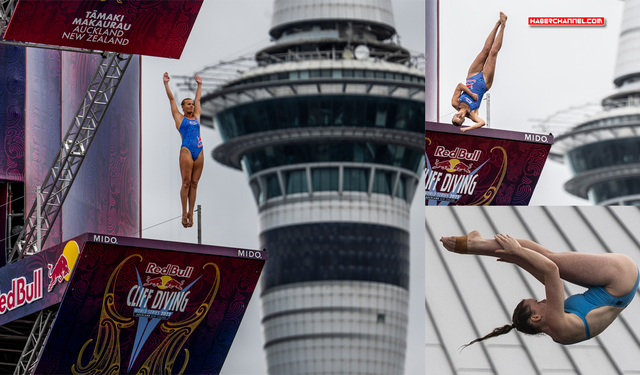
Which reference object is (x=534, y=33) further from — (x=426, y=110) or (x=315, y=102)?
(x=315, y=102)

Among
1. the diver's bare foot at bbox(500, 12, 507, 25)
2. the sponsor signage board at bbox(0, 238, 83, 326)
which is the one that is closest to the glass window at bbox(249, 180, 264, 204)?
the sponsor signage board at bbox(0, 238, 83, 326)

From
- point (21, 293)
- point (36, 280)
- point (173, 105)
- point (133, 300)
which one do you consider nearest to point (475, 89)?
point (173, 105)

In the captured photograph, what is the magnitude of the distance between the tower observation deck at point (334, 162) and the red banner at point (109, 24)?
920mm

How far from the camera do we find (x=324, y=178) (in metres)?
21.1

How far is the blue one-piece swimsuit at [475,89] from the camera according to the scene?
18172 millimetres

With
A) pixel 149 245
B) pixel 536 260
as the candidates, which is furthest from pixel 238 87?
pixel 536 260

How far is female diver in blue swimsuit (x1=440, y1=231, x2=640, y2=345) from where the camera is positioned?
17.6m

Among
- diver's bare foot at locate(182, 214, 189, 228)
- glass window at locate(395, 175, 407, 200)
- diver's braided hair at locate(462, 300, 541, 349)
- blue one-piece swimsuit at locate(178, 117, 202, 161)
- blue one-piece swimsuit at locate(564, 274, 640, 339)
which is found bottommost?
diver's braided hair at locate(462, 300, 541, 349)

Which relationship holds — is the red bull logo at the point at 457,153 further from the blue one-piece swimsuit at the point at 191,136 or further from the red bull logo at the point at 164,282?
the red bull logo at the point at 164,282

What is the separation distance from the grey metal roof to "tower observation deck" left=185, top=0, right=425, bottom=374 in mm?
2662

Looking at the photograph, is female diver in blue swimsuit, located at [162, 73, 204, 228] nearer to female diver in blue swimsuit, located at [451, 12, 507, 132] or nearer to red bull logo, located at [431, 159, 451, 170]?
red bull logo, located at [431, 159, 451, 170]

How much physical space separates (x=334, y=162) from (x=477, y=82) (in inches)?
140

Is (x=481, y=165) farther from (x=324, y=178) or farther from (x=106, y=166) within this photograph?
(x=106, y=166)

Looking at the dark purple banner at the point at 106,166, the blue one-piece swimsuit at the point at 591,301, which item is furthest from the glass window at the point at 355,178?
the blue one-piece swimsuit at the point at 591,301
